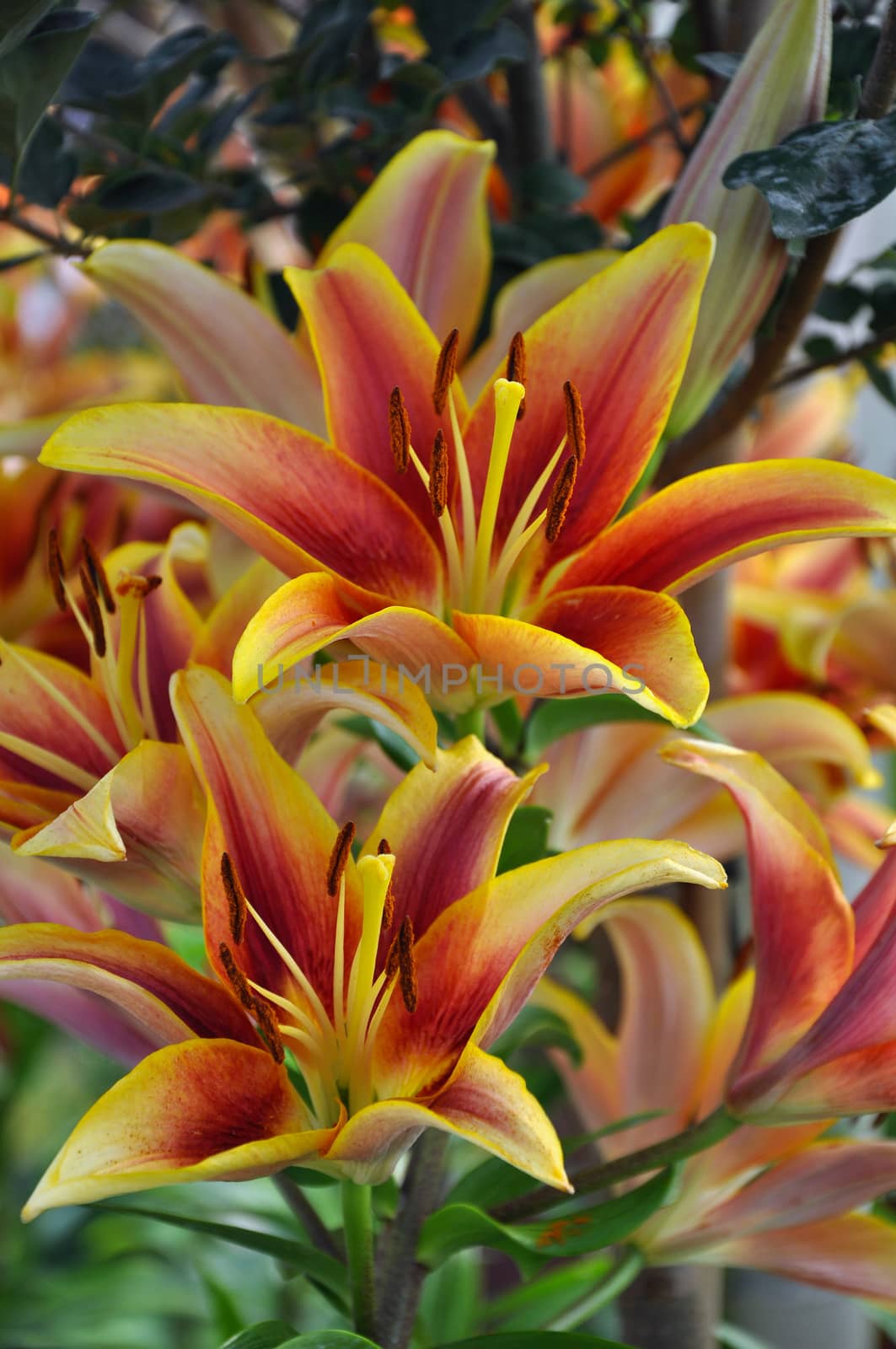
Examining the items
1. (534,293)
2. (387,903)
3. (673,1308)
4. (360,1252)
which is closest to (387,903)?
(387,903)

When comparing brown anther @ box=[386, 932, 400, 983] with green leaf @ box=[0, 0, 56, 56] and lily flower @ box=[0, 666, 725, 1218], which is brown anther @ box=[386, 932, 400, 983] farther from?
green leaf @ box=[0, 0, 56, 56]

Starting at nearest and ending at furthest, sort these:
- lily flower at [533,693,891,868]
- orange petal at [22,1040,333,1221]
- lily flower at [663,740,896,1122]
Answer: orange petal at [22,1040,333,1221] → lily flower at [663,740,896,1122] → lily flower at [533,693,891,868]

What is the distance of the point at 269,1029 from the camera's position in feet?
1.14

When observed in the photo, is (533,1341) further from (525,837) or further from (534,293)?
(534,293)

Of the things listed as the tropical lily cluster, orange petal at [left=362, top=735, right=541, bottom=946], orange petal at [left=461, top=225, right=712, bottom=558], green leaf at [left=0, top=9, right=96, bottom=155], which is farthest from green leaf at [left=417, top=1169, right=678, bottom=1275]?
green leaf at [left=0, top=9, right=96, bottom=155]

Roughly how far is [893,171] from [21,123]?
0.26 meters

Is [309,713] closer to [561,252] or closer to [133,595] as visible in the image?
[133,595]

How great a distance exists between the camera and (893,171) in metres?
0.37

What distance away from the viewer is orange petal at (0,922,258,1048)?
0.32 m

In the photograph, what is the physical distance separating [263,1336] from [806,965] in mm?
197

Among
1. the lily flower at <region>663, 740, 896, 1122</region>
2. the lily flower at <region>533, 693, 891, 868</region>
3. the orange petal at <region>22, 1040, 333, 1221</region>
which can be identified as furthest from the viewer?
the lily flower at <region>533, 693, 891, 868</region>

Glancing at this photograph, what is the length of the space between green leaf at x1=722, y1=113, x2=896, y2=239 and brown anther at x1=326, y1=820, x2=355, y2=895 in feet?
0.68

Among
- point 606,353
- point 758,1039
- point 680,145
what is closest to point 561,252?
point 680,145

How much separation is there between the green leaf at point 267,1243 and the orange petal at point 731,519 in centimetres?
22
